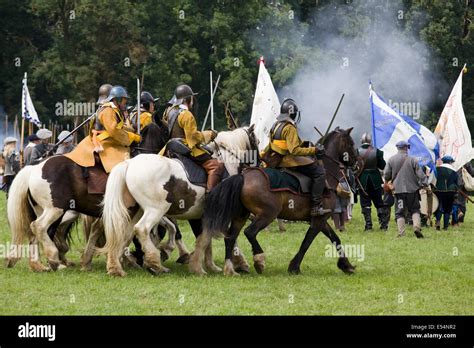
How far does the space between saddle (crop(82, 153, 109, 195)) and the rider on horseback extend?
2.48 meters

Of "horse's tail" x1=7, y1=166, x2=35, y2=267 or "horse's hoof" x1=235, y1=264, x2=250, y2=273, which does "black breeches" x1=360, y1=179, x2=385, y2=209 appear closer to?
"horse's hoof" x1=235, y1=264, x2=250, y2=273

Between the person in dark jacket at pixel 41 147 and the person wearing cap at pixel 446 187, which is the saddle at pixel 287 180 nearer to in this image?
the person in dark jacket at pixel 41 147

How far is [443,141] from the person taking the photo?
25.0 metres

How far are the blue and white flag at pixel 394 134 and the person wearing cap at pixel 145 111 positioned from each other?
780 centimetres

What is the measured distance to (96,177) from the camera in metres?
14.6

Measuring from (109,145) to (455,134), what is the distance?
12460mm

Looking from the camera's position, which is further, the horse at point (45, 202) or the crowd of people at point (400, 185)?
the crowd of people at point (400, 185)

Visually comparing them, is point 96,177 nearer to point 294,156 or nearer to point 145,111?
point 145,111

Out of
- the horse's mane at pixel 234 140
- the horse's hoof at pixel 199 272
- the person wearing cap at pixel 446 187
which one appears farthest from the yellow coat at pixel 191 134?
the person wearing cap at pixel 446 187

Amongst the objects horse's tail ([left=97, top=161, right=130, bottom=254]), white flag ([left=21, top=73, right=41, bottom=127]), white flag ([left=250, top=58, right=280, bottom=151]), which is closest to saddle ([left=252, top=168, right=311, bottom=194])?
horse's tail ([left=97, top=161, right=130, bottom=254])

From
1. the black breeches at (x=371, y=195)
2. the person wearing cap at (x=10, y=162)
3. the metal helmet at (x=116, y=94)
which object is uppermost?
the metal helmet at (x=116, y=94)

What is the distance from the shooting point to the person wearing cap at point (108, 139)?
576 inches

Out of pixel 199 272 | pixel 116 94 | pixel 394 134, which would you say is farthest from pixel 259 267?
pixel 394 134
